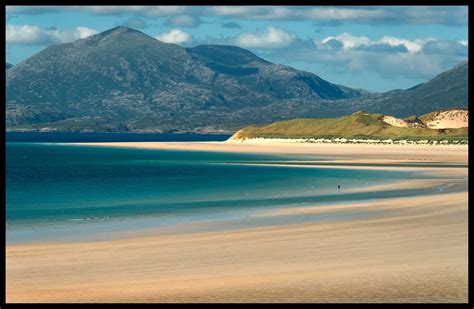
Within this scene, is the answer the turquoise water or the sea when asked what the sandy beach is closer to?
the sea

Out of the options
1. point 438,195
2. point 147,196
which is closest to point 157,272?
point 438,195

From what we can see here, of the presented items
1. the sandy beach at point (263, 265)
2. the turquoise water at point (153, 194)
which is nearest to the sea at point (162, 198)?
the turquoise water at point (153, 194)

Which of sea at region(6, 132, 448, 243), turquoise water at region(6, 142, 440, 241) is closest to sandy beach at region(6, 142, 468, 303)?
sea at region(6, 132, 448, 243)

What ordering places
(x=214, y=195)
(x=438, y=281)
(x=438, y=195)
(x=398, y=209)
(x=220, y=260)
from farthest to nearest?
(x=214, y=195) → (x=438, y=195) → (x=398, y=209) → (x=220, y=260) → (x=438, y=281)

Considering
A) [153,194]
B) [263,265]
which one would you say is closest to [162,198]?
[153,194]
